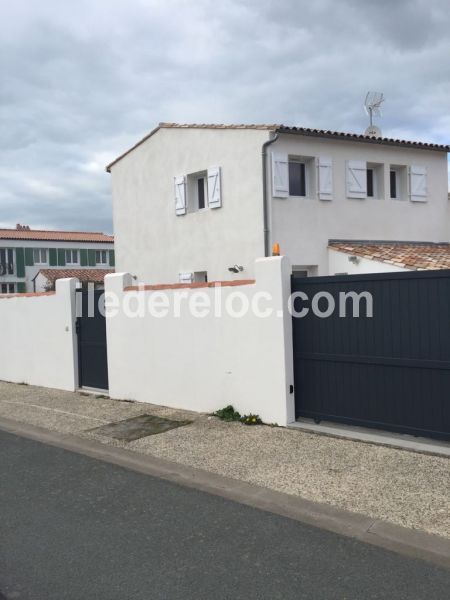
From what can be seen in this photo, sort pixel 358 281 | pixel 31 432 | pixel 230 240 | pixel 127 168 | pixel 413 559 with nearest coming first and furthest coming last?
pixel 413 559 < pixel 358 281 < pixel 31 432 < pixel 230 240 < pixel 127 168

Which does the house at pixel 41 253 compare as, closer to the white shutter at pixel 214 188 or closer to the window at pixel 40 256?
the window at pixel 40 256

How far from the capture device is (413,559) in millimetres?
3715

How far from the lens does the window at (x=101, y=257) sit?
54650 millimetres

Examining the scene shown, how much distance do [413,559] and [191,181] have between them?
14.8 meters

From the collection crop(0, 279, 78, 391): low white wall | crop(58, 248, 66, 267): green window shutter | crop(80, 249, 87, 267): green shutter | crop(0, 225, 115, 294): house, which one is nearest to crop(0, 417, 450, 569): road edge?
crop(0, 279, 78, 391): low white wall

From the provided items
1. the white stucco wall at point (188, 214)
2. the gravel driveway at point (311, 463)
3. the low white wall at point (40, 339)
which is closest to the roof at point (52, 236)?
the white stucco wall at point (188, 214)

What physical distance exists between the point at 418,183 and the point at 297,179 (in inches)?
161

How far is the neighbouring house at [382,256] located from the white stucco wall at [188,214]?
2.20 meters

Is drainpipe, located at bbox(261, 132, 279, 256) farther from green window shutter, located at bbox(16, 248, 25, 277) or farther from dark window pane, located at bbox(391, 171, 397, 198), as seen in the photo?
green window shutter, located at bbox(16, 248, 25, 277)

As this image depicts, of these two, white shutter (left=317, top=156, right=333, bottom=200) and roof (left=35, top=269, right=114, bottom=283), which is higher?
white shutter (left=317, top=156, right=333, bottom=200)

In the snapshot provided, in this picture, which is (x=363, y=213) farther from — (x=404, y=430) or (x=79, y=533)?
(x=79, y=533)

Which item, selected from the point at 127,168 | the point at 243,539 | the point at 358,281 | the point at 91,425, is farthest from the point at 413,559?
the point at 127,168

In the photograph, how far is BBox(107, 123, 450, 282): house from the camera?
14781mm

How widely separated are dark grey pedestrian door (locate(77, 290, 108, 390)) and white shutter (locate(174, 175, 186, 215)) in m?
6.86
